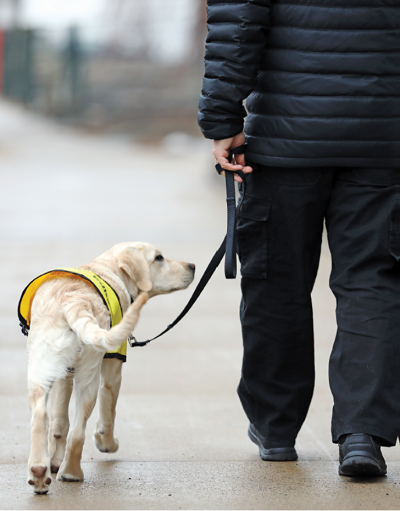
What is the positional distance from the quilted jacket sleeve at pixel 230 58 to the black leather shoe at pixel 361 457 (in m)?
1.25

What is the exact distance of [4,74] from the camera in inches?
1134

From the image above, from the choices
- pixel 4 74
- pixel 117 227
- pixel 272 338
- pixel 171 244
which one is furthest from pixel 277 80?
pixel 4 74

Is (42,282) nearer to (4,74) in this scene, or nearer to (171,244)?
(171,244)

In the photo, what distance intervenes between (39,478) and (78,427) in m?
0.28

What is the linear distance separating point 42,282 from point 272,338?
3.15 ft

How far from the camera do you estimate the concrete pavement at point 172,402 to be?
2797 mm

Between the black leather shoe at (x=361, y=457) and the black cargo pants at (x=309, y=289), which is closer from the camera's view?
the black leather shoe at (x=361, y=457)

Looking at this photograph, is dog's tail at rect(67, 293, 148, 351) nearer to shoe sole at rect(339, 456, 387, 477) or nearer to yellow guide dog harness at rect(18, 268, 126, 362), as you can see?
yellow guide dog harness at rect(18, 268, 126, 362)

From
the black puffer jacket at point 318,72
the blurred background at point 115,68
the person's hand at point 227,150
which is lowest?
the blurred background at point 115,68

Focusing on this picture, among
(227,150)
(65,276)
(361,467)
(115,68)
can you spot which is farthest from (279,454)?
(115,68)

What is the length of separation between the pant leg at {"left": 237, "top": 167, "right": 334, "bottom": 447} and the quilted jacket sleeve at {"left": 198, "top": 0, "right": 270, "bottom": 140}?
280 millimetres

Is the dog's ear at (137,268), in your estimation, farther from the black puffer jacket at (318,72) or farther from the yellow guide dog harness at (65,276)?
the black puffer jacket at (318,72)

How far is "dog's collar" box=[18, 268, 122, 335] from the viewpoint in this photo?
9.96 feet

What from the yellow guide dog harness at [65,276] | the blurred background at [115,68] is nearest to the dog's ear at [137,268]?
the yellow guide dog harness at [65,276]
